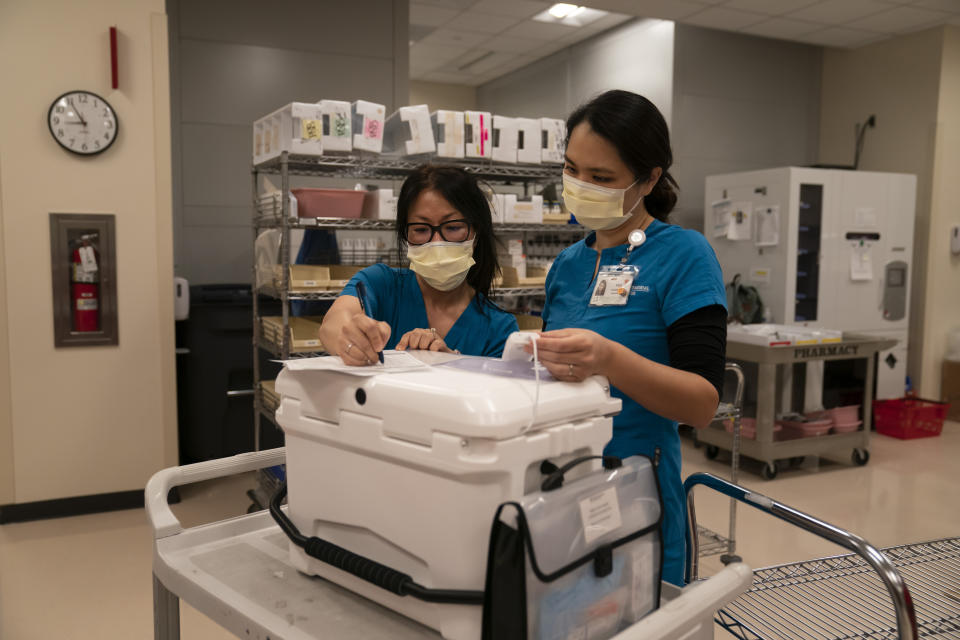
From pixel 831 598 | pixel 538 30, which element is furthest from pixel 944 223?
pixel 831 598

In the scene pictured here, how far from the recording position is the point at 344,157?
3.58 metres

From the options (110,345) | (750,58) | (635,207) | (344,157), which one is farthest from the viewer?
(750,58)

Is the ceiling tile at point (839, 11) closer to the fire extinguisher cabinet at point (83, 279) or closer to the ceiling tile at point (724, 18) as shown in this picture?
the ceiling tile at point (724, 18)

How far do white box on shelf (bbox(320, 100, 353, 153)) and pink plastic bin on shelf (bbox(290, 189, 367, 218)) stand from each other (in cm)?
22

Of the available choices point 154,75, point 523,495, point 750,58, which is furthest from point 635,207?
point 750,58

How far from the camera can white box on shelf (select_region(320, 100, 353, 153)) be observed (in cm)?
346

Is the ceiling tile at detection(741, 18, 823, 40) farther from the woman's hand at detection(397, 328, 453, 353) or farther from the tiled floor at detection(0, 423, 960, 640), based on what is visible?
the woman's hand at detection(397, 328, 453, 353)

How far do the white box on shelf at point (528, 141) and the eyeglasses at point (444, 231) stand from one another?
2.56m

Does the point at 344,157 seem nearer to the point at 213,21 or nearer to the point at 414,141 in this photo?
the point at 414,141

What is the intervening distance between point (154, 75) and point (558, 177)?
2283 mm

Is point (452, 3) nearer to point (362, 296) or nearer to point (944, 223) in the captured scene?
point (944, 223)

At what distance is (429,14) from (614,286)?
5778 mm

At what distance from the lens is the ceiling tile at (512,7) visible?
6090 millimetres

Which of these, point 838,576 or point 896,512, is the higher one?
point 838,576
